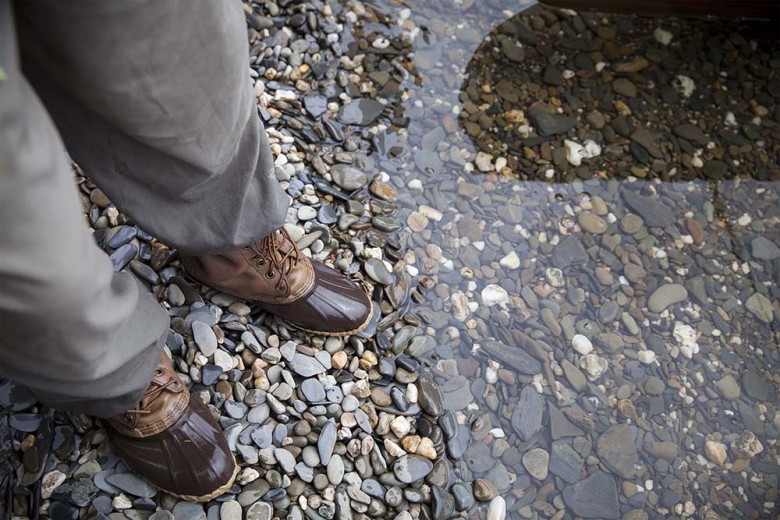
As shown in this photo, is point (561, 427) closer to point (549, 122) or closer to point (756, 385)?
point (756, 385)

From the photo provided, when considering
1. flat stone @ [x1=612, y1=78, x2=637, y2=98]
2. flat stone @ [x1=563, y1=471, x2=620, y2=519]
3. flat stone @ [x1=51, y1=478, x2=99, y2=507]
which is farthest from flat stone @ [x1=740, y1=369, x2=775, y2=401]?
flat stone @ [x1=51, y1=478, x2=99, y2=507]

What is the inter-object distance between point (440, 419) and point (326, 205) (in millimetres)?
611

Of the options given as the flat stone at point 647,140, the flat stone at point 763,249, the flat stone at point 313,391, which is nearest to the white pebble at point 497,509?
the flat stone at point 313,391

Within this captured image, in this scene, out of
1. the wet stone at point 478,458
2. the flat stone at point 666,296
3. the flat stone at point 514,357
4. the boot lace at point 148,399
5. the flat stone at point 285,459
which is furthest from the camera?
the flat stone at point 666,296

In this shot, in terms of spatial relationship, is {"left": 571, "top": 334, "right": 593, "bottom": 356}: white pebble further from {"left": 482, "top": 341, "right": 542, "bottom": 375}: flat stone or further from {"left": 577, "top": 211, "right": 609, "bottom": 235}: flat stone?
{"left": 577, "top": 211, "right": 609, "bottom": 235}: flat stone

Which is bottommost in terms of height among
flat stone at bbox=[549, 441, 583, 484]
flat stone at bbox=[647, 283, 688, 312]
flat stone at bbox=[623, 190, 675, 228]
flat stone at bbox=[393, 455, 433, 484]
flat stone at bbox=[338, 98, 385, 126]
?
flat stone at bbox=[549, 441, 583, 484]

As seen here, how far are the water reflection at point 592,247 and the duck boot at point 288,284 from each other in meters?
0.17

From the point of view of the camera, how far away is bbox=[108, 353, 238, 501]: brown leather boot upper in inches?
51.1

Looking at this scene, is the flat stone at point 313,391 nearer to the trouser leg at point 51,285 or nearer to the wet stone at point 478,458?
the wet stone at point 478,458

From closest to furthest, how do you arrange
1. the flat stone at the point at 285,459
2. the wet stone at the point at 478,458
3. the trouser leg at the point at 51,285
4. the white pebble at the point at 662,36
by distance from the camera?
1. the trouser leg at the point at 51,285
2. the flat stone at the point at 285,459
3. the wet stone at the point at 478,458
4. the white pebble at the point at 662,36

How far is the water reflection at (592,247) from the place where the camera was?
1614 millimetres

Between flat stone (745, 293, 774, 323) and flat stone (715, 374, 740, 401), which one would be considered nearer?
flat stone (715, 374, 740, 401)

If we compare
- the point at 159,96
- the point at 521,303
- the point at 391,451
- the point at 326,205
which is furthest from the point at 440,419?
the point at 159,96

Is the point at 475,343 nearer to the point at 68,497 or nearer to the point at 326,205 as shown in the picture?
the point at 326,205
